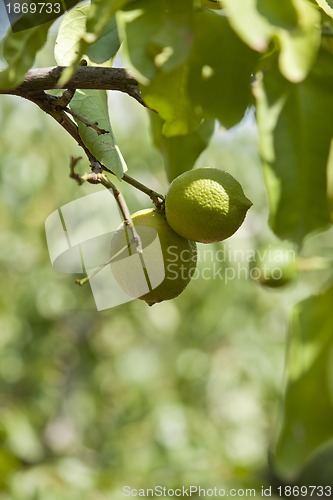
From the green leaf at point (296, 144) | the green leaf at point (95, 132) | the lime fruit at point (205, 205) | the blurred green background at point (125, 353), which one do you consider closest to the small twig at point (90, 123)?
the green leaf at point (95, 132)

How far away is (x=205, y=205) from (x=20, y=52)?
37cm

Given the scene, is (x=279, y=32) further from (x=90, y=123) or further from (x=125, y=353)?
(x=125, y=353)

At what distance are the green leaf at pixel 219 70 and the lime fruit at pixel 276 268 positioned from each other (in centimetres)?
133

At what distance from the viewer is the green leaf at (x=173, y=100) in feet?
2.51

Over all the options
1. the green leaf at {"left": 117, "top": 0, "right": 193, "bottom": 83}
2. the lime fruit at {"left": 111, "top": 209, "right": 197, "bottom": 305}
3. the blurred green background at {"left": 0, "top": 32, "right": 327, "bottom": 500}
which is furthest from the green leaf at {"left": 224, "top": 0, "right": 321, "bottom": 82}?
the blurred green background at {"left": 0, "top": 32, "right": 327, "bottom": 500}

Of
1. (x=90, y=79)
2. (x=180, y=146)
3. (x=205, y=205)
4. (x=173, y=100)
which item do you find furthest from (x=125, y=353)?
(x=173, y=100)

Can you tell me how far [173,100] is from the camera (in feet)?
2.67

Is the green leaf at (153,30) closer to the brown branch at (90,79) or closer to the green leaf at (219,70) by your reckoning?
the green leaf at (219,70)

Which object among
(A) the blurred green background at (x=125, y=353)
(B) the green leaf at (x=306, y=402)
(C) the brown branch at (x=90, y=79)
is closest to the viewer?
(B) the green leaf at (x=306, y=402)

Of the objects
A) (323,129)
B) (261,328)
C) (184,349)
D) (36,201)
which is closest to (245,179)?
(36,201)

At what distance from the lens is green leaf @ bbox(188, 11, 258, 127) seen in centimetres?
72

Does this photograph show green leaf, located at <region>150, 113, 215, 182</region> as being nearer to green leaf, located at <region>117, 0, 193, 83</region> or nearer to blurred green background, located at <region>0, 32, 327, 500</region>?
green leaf, located at <region>117, 0, 193, 83</region>

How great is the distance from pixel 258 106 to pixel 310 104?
0.06 m

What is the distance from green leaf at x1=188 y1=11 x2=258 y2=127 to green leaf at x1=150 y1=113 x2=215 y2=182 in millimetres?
358
